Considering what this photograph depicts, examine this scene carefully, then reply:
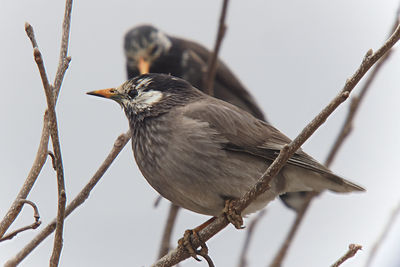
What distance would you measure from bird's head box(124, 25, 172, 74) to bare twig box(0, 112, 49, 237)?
469 cm

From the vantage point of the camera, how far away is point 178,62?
701 centimetres

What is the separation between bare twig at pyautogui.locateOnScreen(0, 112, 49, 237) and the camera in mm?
2145

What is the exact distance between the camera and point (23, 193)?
2.20 m

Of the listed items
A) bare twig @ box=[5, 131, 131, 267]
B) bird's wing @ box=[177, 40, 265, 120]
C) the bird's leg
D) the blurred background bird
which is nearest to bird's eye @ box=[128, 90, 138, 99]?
bare twig @ box=[5, 131, 131, 267]

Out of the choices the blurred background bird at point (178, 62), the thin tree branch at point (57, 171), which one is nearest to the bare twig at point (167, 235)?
the thin tree branch at point (57, 171)

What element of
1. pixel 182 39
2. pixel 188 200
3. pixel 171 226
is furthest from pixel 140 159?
pixel 182 39

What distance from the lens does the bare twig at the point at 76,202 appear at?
2252mm

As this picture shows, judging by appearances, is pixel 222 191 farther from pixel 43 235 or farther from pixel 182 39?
pixel 182 39

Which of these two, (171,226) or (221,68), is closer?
(171,226)

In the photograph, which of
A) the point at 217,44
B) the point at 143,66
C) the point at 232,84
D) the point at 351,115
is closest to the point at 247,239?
the point at 351,115

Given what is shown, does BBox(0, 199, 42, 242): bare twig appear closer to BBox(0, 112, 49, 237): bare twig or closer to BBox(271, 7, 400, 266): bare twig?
BBox(0, 112, 49, 237): bare twig

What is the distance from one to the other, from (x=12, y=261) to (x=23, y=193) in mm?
253

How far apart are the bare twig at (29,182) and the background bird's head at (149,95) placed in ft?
4.00

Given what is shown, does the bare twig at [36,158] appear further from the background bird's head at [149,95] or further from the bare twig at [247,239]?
the bare twig at [247,239]
